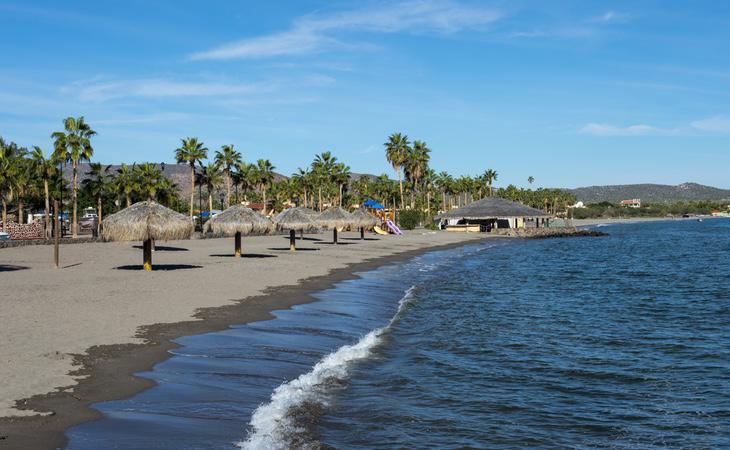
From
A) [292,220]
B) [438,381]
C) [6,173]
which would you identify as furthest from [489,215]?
[438,381]

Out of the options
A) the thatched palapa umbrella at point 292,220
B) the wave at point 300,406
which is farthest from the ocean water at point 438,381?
the thatched palapa umbrella at point 292,220

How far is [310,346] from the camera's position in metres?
14.1

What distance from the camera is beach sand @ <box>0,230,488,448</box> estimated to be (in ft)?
29.5

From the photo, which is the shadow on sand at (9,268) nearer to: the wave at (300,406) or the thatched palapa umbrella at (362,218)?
the wave at (300,406)

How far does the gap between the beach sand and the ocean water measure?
1.93 ft

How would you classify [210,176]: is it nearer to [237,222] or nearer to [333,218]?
[333,218]

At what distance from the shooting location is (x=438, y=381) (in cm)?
1193

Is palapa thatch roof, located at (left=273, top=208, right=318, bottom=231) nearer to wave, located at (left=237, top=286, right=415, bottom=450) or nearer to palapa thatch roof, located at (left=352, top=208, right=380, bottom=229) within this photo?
palapa thatch roof, located at (left=352, top=208, right=380, bottom=229)

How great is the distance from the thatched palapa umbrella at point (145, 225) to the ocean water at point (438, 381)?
7.47 meters

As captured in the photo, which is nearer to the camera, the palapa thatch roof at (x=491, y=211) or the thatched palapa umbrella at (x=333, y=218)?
the thatched palapa umbrella at (x=333, y=218)

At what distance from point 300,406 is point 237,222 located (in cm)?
2528

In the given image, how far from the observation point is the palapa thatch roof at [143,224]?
84.4ft

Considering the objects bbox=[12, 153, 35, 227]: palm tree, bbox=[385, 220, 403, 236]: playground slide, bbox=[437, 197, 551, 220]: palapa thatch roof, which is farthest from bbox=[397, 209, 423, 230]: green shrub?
bbox=[12, 153, 35, 227]: palm tree

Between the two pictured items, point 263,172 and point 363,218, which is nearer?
point 363,218
